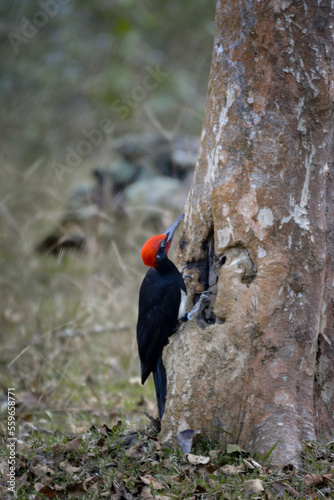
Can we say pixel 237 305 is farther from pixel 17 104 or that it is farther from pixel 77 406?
pixel 17 104

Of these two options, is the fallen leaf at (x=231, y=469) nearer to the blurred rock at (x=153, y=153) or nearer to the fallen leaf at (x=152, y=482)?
the fallen leaf at (x=152, y=482)

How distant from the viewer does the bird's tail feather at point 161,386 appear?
3045mm

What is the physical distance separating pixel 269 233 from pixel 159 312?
31.5 inches

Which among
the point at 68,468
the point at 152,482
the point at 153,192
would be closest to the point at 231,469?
the point at 152,482

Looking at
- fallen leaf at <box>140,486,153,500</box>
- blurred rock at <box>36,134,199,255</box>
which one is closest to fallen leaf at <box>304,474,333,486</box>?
fallen leaf at <box>140,486,153,500</box>

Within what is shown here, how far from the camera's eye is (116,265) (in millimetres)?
6906

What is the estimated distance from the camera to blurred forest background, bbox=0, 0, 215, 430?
494 centimetres

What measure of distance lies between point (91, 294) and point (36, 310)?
748 mm

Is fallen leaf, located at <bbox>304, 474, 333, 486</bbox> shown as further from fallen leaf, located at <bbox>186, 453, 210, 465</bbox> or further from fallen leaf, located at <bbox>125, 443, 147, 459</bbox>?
fallen leaf, located at <bbox>125, 443, 147, 459</bbox>

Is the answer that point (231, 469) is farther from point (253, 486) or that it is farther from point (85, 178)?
point (85, 178)

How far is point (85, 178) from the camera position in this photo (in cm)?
934

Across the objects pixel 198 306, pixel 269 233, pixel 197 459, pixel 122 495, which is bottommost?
pixel 122 495

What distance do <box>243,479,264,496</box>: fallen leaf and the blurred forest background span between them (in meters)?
1.71

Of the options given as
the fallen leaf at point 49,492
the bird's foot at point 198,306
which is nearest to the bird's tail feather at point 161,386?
the bird's foot at point 198,306
